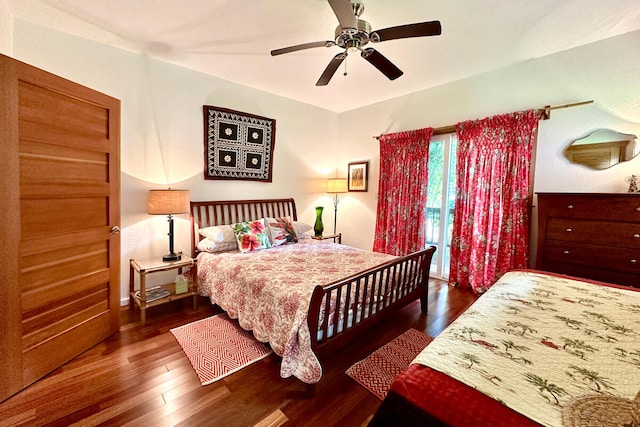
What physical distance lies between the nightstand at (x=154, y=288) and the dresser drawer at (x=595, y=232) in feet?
12.1

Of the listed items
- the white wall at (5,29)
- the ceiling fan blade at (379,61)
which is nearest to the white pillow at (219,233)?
the white wall at (5,29)

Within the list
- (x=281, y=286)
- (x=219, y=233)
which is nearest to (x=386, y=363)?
(x=281, y=286)

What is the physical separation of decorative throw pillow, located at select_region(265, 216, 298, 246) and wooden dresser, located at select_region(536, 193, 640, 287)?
2.75m

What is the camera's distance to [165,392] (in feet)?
5.70

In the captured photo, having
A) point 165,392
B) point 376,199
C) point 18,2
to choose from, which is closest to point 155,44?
point 18,2

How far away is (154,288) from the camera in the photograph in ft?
9.55

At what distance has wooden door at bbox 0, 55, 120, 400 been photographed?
1.64 meters

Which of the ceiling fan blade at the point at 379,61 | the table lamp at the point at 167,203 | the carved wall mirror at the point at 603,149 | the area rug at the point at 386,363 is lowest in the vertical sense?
the area rug at the point at 386,363

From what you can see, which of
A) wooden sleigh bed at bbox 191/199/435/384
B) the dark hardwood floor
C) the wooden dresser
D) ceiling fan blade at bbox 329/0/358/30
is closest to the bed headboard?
wooden sleigh bed at bbox 191/199/435/384

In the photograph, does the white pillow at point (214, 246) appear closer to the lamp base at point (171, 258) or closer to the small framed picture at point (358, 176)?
the lamp base at point (171, 258)

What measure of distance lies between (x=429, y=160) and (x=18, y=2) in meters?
4.46

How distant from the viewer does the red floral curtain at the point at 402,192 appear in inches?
153

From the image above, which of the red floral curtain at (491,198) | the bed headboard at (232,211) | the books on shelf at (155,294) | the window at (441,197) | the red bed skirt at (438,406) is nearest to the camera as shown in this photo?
the red bed skirt at (438,406)

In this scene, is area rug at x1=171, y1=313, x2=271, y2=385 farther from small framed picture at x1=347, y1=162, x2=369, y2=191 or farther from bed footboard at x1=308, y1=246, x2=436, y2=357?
small framed picture at x1=347, y1=162, x2=369, y2=191
